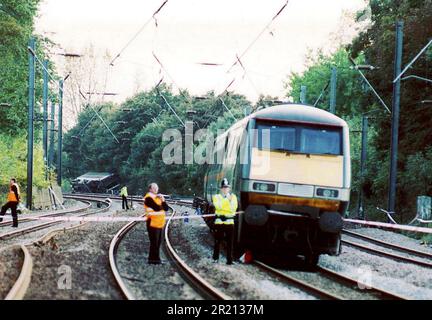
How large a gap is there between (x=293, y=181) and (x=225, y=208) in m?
1.50

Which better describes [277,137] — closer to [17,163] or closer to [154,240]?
[154,240]

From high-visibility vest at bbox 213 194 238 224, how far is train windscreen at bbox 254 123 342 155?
1.29 m

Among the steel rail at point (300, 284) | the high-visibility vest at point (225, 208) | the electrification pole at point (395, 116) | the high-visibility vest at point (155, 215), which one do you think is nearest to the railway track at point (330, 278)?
the steel rail at point (300, 284)

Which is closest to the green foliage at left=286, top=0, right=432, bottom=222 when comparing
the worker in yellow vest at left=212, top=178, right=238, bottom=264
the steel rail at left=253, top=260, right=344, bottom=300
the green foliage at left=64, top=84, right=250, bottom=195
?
the steel rail at left=253, top=260, right=344, bottom=300

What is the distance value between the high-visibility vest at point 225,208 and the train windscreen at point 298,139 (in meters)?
1.29

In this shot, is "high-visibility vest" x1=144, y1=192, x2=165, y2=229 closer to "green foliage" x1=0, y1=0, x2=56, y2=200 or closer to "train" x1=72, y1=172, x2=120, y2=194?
"green foliage" x1=0, y1=0, x2=56, y2=200

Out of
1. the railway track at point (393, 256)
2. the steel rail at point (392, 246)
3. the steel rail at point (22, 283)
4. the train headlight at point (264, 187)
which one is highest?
the train headlight at point (264, 187)

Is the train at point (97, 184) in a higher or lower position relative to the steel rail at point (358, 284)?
lower

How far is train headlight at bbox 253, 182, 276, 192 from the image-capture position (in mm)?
12969

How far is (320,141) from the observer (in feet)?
44.2

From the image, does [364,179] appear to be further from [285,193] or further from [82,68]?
[82,68]

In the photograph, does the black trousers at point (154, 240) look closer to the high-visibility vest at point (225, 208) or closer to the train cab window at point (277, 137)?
the high-visibility vest at point (225, 208)

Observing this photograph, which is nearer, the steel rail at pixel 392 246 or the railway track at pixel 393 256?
the railway track at pixel 393 256

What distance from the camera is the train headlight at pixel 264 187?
42.5ft
